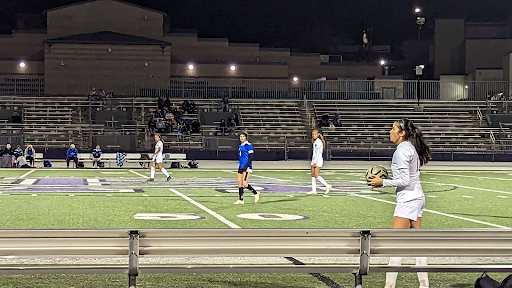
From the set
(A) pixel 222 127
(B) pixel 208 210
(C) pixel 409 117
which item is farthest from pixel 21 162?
(C) pixel 409 117

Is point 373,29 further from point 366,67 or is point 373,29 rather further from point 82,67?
point 82,67

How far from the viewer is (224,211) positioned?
623 inches

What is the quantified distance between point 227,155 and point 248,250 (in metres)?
40.1

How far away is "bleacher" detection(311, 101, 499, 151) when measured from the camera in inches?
2040

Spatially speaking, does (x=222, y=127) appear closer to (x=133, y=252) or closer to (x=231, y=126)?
(x=231, y=126)

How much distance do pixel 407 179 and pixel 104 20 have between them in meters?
59.3

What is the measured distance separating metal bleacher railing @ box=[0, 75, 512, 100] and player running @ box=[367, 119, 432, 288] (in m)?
50.5

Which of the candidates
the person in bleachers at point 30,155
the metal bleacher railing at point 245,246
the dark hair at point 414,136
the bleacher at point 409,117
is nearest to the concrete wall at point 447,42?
the bleacher at point 409,117

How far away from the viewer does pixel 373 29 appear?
91.8 m

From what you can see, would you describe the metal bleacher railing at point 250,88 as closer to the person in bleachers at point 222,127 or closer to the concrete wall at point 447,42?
the person in bleachers at point 222,127

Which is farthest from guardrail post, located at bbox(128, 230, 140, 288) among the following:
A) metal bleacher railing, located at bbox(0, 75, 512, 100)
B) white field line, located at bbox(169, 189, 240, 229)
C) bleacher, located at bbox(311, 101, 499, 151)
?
metal bleacher railing, located at bbox(0, 75, 512, 100)

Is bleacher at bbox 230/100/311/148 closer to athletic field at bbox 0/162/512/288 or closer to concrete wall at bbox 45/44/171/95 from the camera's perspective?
concrete wall at bbox 45/44/171/95

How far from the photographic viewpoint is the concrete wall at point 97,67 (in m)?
59.9

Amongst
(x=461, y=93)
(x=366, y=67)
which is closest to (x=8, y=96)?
(x=366, y=67)
